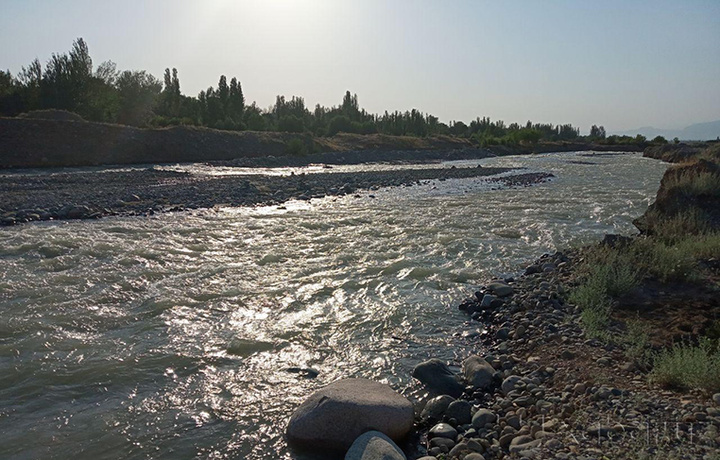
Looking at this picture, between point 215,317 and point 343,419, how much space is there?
303 cm

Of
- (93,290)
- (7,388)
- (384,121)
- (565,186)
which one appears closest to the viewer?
(7,388)


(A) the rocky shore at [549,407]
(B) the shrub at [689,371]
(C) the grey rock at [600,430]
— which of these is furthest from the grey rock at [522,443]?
(B) the shrub at [689,371]

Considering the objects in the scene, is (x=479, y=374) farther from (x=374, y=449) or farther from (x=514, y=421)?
(x=374, y=449)

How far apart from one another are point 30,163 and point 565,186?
26.8m

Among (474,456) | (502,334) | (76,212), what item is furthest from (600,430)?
(76,212)

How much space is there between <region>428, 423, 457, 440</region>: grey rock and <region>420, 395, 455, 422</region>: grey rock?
0.17m

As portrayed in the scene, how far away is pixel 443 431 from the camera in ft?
12.6

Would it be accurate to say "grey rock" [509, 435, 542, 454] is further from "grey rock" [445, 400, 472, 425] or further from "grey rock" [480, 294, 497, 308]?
"grey rock" [480, 294, 497, 308]

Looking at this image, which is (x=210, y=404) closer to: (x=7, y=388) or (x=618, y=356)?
(x=7, y=388)

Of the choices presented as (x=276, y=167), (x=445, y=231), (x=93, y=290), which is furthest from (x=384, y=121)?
(x=93, y=290)

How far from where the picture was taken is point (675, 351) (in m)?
4.20

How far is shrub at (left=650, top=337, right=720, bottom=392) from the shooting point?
3705 mm

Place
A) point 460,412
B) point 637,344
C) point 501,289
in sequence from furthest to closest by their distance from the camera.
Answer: point 501,289
point 637,344
point 460,412

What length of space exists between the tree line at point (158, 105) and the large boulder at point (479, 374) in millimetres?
42930
